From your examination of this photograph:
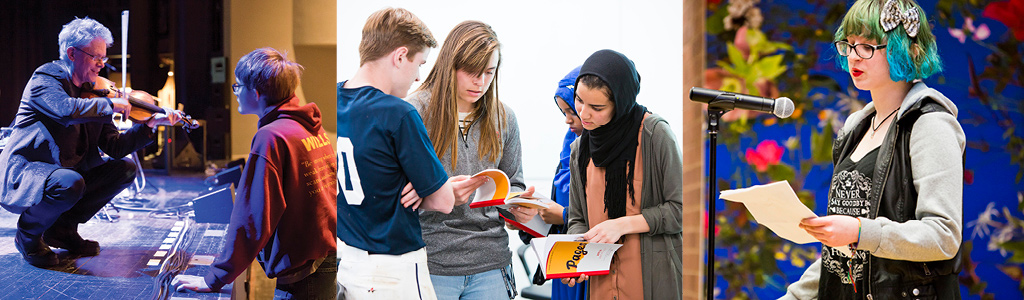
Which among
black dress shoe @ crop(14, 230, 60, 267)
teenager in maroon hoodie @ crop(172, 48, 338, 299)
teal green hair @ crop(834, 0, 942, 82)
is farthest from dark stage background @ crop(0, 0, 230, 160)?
teal green hair @ crop(834, 0, 942, 82)

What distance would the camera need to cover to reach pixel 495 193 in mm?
2648

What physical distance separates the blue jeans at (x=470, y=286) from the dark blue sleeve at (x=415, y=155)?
0.39 m

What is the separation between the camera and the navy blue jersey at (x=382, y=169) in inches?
103

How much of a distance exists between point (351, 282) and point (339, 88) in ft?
2.77

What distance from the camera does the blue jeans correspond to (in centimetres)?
268

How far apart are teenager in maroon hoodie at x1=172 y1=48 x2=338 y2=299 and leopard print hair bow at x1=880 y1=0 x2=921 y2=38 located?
2278 mm

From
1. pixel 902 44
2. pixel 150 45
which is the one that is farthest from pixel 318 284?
pixel 902 44

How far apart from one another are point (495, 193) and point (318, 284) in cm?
92

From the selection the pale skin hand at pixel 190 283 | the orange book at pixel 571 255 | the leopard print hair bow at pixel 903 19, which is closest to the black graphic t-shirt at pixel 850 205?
the leopard print hair bow at pixel 903 19

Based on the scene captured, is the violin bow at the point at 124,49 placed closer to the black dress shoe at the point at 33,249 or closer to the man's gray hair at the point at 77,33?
the man's gray hair at the point at 77,33

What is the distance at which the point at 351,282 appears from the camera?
8.90ft

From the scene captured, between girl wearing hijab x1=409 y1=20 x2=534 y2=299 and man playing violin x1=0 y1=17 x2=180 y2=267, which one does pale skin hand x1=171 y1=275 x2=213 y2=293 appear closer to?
man playing violin x1=0 y1=17 x2=180 y2=267

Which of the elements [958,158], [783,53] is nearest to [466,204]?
→ [783,53]

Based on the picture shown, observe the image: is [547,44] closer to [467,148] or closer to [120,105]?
[467,148]
